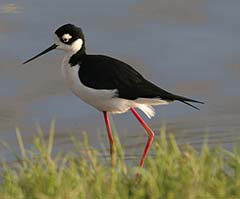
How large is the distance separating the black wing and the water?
3.66 ft

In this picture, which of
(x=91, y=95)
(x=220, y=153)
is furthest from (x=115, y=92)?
(x=220, y=153)

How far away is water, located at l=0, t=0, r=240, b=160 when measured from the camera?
8.90 m

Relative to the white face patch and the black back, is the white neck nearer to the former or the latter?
the white face patch

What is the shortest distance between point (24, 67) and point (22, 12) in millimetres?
857

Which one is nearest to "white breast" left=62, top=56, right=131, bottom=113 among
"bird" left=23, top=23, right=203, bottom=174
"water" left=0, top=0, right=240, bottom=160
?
"bird" left=23, top=23, right=203, bottom=174

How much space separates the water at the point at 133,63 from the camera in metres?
8.90

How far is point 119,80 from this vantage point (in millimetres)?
7375

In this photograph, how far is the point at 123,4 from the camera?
10.9m

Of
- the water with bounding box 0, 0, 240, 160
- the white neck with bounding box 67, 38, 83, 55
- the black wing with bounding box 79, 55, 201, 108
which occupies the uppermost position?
the white neck with bounding box 67, 38, 83, 55

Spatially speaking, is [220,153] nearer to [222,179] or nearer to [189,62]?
[222,179]

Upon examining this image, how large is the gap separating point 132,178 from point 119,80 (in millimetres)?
1494

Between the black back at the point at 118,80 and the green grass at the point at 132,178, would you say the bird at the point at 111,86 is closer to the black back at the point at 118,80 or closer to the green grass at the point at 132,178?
the black back at the point at 118,80

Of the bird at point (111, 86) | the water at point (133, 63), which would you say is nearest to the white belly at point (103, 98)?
the bird at point (111, 86)

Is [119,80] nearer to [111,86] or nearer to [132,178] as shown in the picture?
[111,86]
